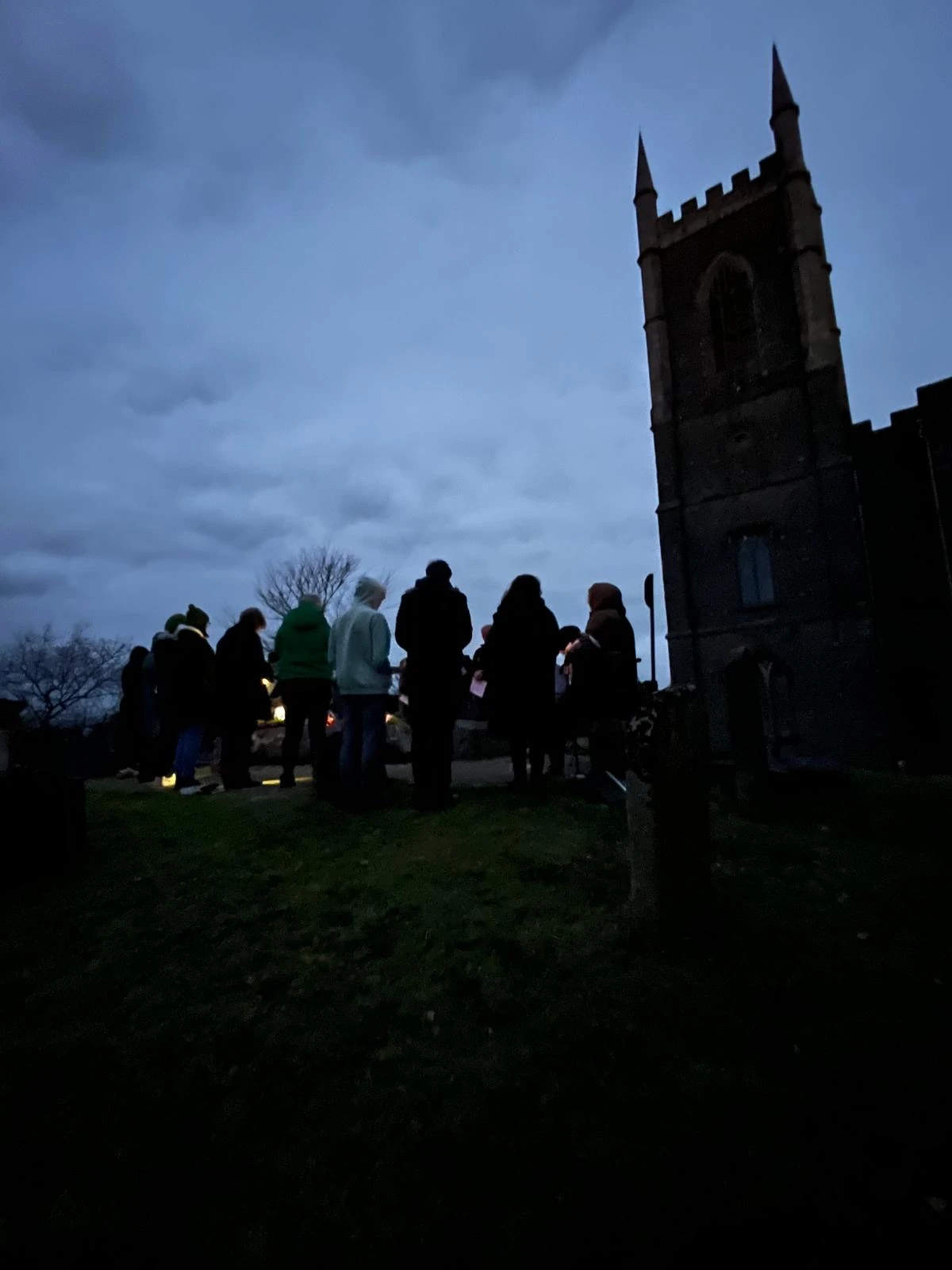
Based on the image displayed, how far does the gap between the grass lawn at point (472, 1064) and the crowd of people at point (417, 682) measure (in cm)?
149

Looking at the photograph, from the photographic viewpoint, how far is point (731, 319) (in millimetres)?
19281

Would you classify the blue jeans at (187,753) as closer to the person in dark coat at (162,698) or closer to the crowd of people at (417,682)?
the crowd of people at (417,682)

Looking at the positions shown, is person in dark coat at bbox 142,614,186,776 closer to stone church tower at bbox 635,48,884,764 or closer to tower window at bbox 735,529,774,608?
stone church tower at bbox 635,48,884,764

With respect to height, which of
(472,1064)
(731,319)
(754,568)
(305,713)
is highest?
(731,319)

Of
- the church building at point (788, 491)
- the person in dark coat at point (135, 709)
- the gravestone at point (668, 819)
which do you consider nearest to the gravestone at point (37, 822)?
the person in dark coat at point (135, 709)

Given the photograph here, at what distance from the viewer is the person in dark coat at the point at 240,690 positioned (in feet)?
21.0

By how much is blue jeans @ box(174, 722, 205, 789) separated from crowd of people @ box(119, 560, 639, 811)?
0.01 meters

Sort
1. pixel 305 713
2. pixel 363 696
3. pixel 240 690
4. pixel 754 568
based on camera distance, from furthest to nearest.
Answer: pixel 754 568 → pixel 240 690 → pixel 305 713 → pixel 363 696

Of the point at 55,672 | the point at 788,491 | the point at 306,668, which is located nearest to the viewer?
the point at 306,668

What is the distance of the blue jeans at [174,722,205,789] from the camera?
6387 millimetres

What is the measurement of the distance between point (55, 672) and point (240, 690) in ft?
135

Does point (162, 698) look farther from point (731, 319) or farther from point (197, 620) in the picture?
point (731, 319)

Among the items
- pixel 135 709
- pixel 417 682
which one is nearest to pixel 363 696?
pixel 417 682

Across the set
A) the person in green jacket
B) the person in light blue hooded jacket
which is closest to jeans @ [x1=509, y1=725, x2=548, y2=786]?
the person in light blue hooded jacket
